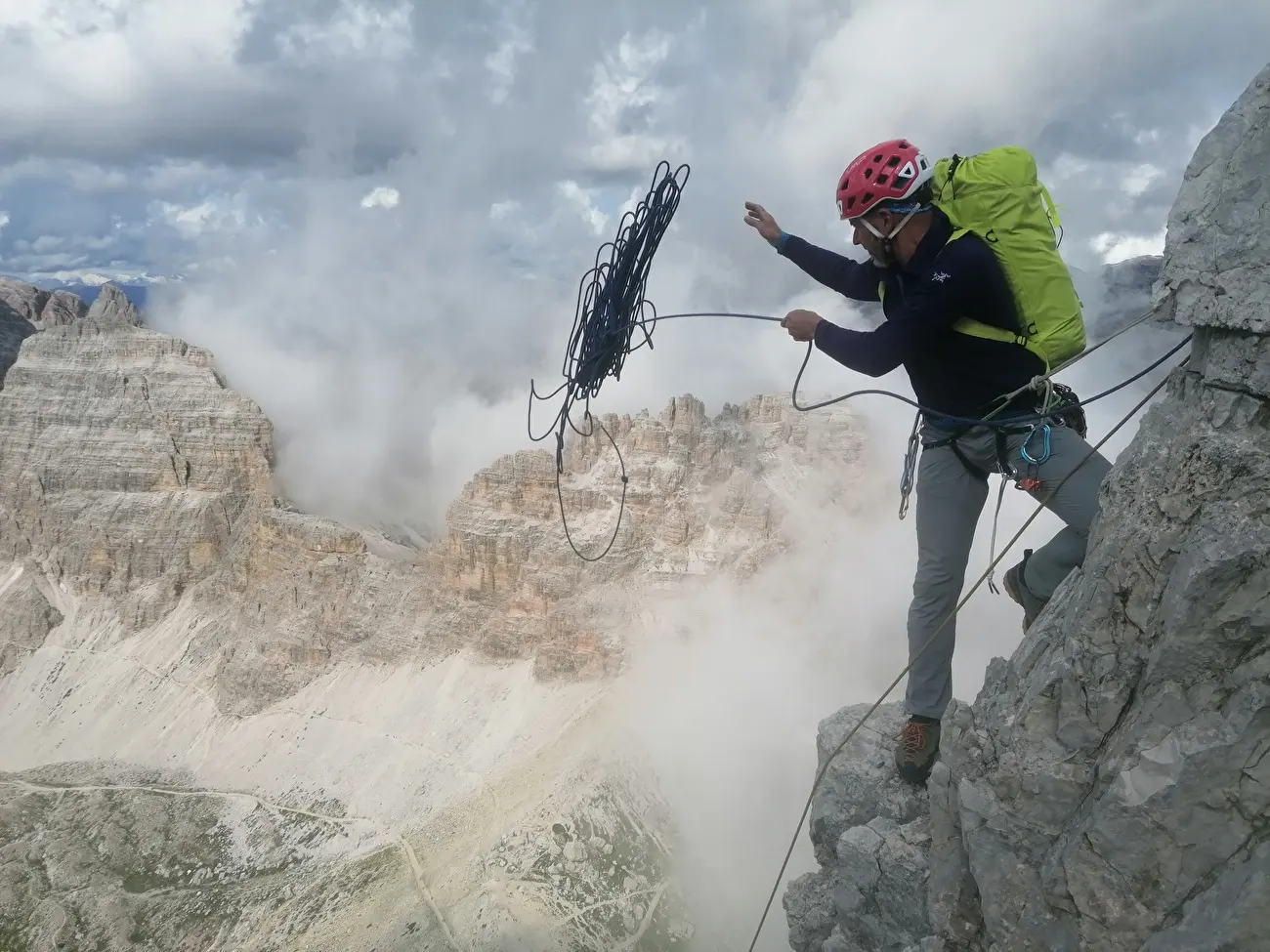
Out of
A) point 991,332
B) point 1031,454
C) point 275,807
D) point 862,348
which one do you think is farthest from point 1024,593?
point 275,807

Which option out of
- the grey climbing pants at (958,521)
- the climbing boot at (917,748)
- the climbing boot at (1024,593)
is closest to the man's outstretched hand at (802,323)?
the grey climbing pants at (958,521)

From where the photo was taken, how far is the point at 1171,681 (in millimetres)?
5172

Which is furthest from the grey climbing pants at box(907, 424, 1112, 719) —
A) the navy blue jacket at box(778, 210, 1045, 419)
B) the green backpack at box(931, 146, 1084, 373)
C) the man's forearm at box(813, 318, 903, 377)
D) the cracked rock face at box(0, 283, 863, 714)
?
the cracked rock face at box(0, 283, 863, 714)

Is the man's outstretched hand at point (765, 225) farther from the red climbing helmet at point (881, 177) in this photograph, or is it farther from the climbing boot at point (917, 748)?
the climbing boot at point (917, 748)

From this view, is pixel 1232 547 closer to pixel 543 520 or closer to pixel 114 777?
pixel 543 520

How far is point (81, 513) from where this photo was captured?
7306cm

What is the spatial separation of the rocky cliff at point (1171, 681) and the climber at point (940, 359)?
982 millimetres

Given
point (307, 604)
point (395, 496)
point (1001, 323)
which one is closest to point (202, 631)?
point (307, 604)

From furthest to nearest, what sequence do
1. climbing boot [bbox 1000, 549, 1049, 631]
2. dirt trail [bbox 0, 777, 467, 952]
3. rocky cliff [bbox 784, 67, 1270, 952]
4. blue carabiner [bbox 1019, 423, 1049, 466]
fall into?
dirt trail [bbox 0, 777, 467, 952] < climbing boot [bbox 1000, 549, 1049, 631] < blue carabiner [bbox 1019, 423, 1049, 466] < rocky cliff [bbox 784, 67, 1270, 952]

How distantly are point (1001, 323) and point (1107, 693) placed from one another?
288 cm

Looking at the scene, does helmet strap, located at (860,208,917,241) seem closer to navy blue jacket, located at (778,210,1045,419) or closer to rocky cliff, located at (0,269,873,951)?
navy blue jacket, located at (778,210,1045,419)

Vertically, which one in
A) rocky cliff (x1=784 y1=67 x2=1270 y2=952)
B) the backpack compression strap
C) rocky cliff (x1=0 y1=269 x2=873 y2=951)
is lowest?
rocky cliff (x1=784 y1=67 x2=1270 y2=952)

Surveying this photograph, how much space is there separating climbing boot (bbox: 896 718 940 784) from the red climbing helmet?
531 centimetres

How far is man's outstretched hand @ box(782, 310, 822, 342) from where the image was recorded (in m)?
6.78
